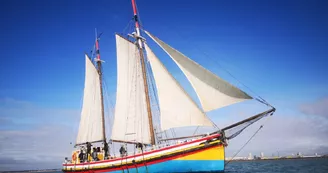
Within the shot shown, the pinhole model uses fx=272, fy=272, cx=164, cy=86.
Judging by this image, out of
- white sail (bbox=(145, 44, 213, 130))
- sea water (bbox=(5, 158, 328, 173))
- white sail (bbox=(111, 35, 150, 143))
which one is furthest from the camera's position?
sea water (bbox=(5, 158, 328, 173))

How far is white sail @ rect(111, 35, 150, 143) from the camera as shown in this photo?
3019cm

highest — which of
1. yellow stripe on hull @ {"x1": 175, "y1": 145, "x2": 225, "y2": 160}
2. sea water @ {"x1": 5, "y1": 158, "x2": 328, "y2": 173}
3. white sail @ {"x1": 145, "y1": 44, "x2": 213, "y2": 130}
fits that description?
white sail @ {"x1": 145, "y1": 44, "x2": 213, "y2": 130}

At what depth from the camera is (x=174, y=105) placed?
25062mm

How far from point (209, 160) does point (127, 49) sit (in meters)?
17.4

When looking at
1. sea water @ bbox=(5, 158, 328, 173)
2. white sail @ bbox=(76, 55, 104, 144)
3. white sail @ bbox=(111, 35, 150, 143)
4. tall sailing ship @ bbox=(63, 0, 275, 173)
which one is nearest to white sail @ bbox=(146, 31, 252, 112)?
tall sailing ship @ bbox=(63, 0, 275, 173)

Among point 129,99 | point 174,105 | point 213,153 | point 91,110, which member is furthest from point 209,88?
point 91,110

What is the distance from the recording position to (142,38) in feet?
106

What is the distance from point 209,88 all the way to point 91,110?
23134 mm

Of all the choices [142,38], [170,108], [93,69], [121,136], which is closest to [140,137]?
[121,136]

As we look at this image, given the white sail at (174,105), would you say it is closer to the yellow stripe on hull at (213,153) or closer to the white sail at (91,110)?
the yellow stripe on hull at (213,153)

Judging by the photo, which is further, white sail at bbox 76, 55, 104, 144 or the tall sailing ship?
white sail at bbox 76, 55, 104, 144

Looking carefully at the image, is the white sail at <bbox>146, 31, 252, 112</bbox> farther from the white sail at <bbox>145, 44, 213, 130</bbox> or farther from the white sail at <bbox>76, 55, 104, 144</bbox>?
the white sail at <bbox>76, 55, 104, 144</bbox>

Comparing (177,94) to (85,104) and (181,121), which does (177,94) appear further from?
(85,104)

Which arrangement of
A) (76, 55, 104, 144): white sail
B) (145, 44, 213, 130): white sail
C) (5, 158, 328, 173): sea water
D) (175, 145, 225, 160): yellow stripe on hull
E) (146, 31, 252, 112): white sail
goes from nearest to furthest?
(146, 31, 252, 112): white sail, (175, 145, 225, 160): yellow stripe on hull, (145, 44, 213, 130): white sail, (76, 55, 104, 144): white sail, (5, 158, 328, 173): sea water
